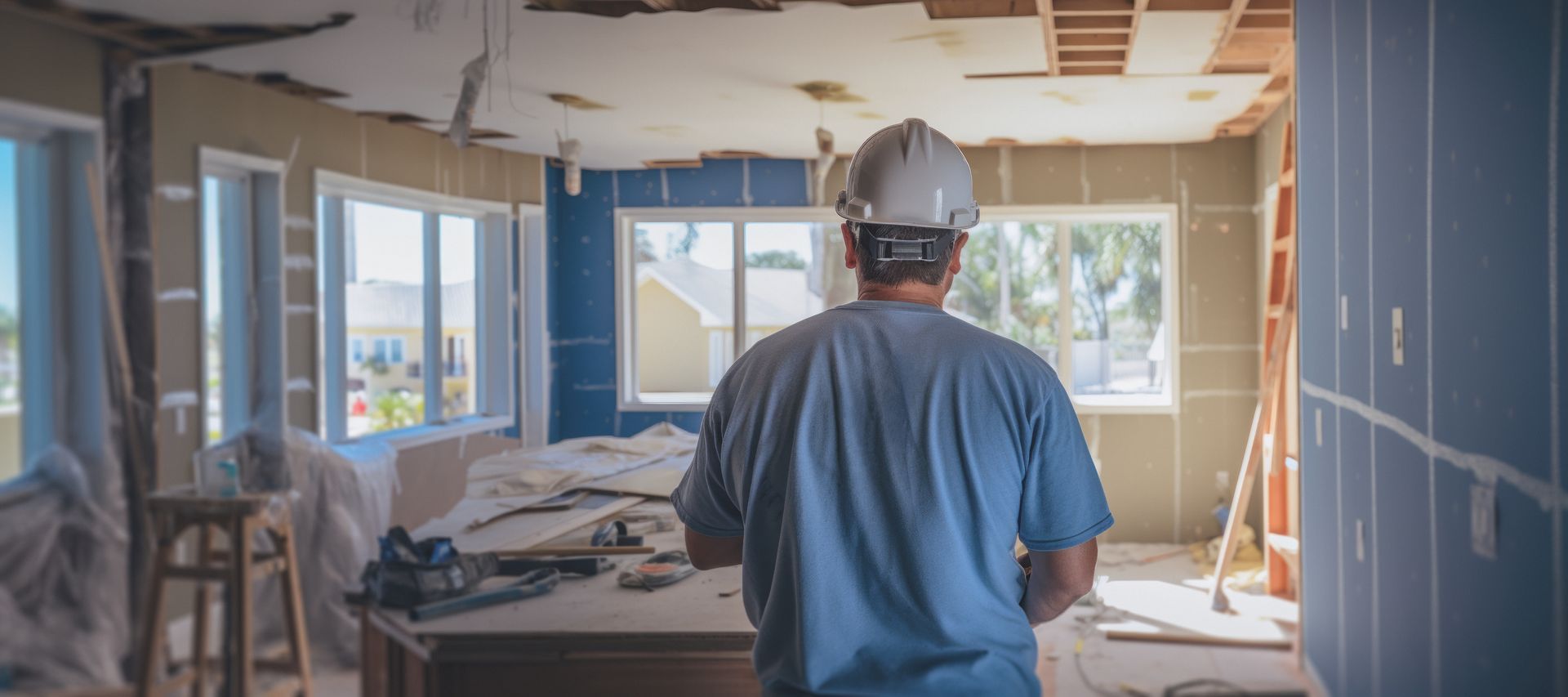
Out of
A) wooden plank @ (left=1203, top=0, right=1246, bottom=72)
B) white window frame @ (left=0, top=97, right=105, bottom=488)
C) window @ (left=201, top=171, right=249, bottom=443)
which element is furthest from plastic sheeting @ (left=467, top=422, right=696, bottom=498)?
wooden plank @ (left=1203, top=0, right=1246, bottom=72)

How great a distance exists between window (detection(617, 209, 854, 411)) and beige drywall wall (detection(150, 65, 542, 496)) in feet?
7.77

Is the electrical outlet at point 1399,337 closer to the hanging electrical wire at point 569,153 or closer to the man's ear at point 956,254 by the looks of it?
the man's ear at point 956,254

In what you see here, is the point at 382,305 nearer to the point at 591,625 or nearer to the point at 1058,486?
the point at 591,625

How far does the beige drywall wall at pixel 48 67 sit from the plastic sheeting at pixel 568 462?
1.44 metres

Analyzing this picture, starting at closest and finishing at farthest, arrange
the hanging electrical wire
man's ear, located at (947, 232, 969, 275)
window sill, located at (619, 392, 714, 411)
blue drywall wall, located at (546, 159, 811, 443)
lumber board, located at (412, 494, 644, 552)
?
man's ear, located at (947, 232, 969, 275), lumber board, located at (412, 494, 644, 552), the hanging electrical wire, blue drywall wall, located at (546, 159, 811, 443), window sill, located at (619, 392, 714, 411)

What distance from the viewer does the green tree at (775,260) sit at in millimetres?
5445

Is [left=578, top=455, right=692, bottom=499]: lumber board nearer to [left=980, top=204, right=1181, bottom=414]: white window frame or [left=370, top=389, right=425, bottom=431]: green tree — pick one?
[left=370, top=389, right=425, bottom=431]: green tree

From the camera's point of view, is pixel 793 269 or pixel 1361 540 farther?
pixel 793 269

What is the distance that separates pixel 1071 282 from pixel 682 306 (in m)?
1.94

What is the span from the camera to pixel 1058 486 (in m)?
1.12

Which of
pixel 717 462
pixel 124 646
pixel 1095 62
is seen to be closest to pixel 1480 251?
pixel 717 462

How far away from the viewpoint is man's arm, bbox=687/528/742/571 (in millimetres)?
1311

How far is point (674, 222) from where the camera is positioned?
5438 millimetres

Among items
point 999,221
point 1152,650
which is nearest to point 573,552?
point 1152,650
